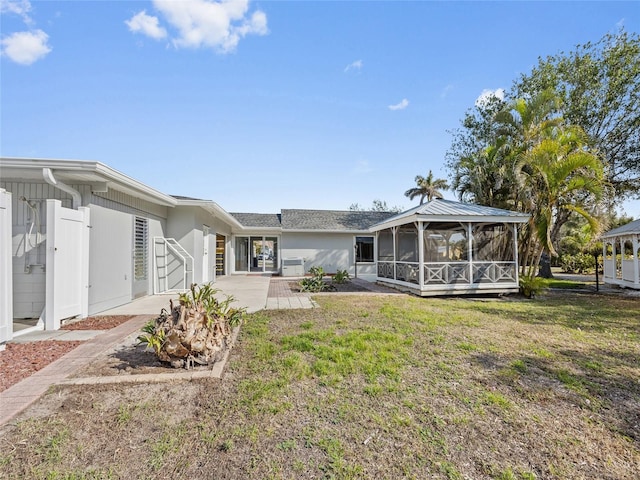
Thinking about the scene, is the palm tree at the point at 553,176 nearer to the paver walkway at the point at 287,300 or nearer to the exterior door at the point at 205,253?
the paver walkway at the point at 287,300

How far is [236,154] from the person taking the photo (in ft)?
45.0

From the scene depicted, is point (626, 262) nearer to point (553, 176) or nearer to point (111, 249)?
point (553, 176)

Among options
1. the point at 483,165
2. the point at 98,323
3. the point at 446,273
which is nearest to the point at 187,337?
the point at 98,323

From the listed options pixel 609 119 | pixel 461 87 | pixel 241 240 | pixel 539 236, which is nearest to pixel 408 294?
pixel 539 236

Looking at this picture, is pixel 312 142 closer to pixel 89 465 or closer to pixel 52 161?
pixel 52 161

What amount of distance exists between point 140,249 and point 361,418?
862 centimetres

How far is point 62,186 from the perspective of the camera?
6039 millimetres

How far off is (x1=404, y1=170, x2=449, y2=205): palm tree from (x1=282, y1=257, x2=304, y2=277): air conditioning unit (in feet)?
52.0

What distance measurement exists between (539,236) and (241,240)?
15429 mm

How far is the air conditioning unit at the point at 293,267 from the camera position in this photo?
1791cm

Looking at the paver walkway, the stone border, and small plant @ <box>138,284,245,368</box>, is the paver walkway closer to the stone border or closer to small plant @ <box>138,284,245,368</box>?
small plant @ <box>138,284,245,368</box>

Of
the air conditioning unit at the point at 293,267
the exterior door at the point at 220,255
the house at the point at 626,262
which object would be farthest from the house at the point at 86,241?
the house at the point at 626,262

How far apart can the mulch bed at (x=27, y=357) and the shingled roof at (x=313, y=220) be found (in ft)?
44.7

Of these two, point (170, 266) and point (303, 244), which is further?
point (303, 244)
